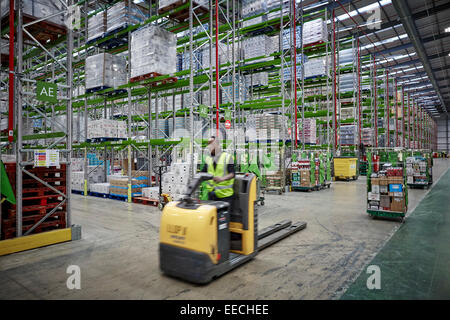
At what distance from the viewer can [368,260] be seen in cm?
398

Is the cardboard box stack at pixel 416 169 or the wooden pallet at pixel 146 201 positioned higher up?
the cardboard box stack at pixel 416 169

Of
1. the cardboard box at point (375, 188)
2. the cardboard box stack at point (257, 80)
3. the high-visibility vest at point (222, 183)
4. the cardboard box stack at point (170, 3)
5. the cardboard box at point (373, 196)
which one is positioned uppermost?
the cardboard box stack at point (170, 3)

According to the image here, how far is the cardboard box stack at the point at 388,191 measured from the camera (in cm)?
617

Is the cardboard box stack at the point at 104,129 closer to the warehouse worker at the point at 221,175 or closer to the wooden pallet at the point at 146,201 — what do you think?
the wooden pallet at the point at 146,201

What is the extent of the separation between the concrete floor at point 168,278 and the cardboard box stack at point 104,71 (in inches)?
205

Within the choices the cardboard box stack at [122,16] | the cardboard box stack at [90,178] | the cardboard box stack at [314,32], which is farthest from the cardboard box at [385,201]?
the cardboard box stack at [90,178]

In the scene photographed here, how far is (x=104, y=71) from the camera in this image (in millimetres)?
9516

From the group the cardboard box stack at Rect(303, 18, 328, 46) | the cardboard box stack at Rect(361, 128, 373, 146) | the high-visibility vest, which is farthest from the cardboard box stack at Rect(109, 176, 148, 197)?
the cardboard box stack at Rect(361, 128, 373, 146)

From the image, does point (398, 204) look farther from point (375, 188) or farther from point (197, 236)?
point (197, 236)

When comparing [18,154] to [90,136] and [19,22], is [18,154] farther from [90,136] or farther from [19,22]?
[90,136]

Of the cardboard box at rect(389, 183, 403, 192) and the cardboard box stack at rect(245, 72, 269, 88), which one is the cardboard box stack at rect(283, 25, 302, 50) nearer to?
the cardboard box stack at rect(245, 72, 269, 88)

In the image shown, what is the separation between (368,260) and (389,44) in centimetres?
2280

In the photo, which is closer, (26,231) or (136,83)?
(26,231)
